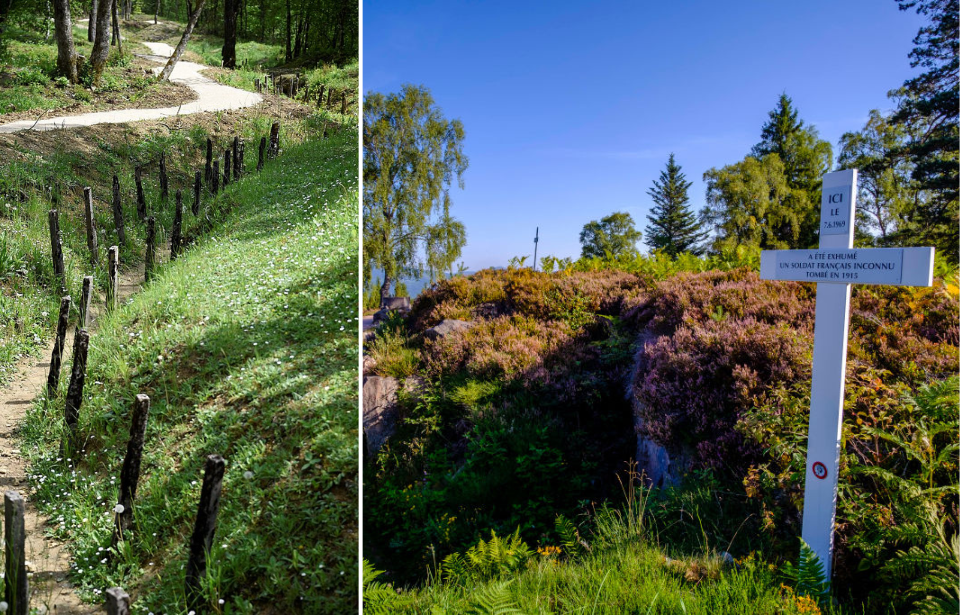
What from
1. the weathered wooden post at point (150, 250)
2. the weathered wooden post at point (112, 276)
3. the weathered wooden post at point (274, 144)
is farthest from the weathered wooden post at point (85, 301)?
the weathered wooden post at point (274, 144)

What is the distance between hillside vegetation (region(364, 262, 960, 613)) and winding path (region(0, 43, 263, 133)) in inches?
520

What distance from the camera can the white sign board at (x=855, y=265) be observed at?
119 inches

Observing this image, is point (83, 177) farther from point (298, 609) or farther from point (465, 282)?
point (298, 609)

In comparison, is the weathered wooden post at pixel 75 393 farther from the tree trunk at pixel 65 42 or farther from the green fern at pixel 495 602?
the tree trunk at pixel 65 42

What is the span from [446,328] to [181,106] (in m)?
17.2

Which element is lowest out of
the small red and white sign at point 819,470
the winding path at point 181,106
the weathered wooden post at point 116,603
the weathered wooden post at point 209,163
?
the weathered wooden post at point 116,603

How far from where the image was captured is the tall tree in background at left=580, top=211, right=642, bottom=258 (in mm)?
8403

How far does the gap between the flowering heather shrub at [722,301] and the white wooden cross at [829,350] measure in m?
1.60

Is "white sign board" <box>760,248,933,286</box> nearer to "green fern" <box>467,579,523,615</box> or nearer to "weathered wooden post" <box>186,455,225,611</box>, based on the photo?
"green fern" <box>467,579,523,615</box>

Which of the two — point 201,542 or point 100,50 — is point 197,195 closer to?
point 201,542

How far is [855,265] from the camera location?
3.29 meters

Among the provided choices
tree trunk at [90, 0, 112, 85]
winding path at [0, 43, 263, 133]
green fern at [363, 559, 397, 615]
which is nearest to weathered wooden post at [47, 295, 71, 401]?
green fern at [363, 559, 397, 615]

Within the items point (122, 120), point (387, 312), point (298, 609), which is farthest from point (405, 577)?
point (122, 120)

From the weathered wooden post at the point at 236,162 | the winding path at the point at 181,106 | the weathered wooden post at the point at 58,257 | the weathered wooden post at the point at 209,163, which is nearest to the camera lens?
the weathered wooden post at the point at 58,257
